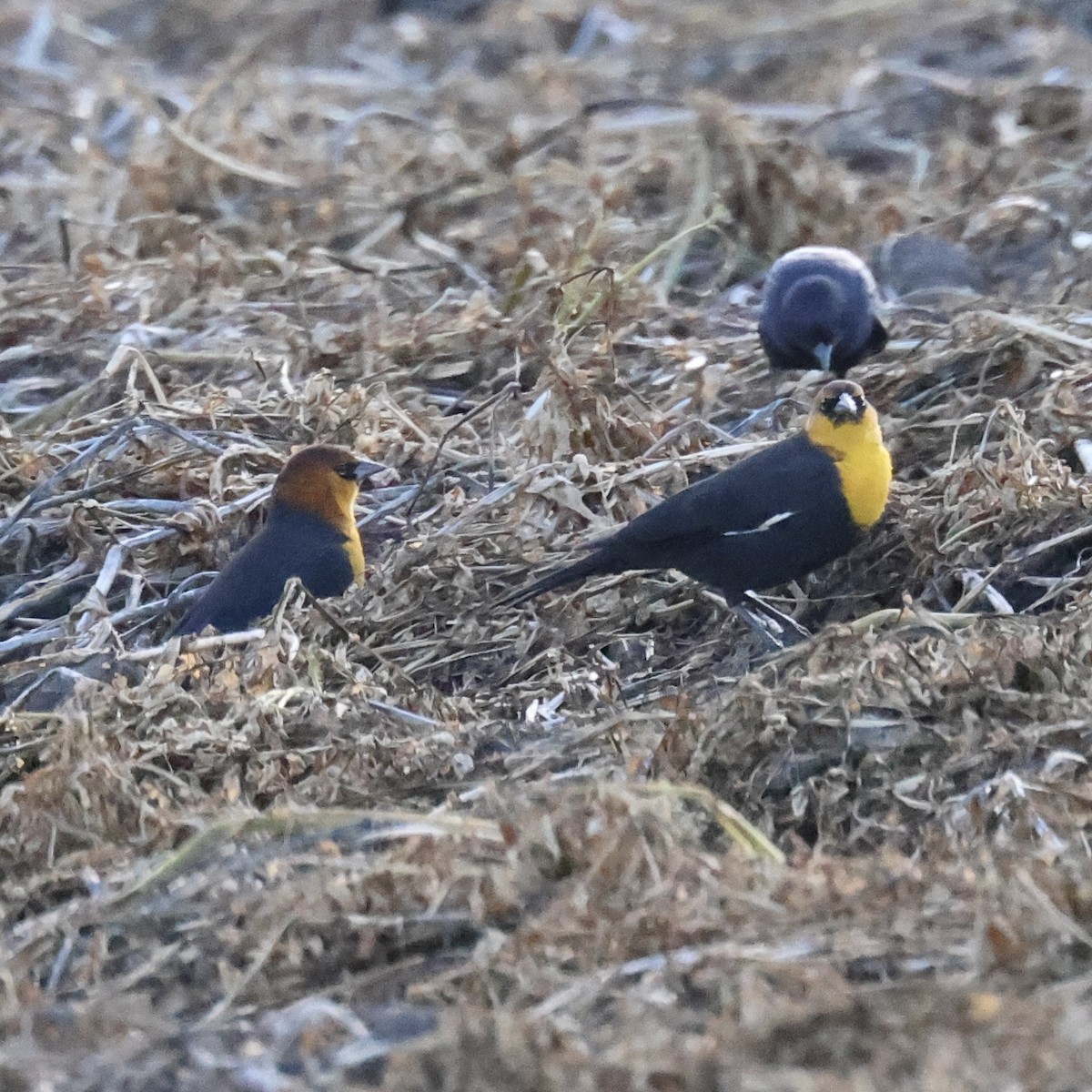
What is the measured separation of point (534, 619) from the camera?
5.59 m

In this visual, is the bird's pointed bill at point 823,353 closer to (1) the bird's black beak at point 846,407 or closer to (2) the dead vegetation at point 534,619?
(2) the dead vegetation at point 534,619

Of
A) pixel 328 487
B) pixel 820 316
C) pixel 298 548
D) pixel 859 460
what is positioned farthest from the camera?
pixel 820 316

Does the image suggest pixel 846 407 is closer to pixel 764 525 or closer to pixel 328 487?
pixel 764 525

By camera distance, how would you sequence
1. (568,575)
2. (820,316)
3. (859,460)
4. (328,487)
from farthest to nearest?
(820,316) < (328,487) < (859,460) < (568,575)

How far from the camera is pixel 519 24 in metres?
13.6

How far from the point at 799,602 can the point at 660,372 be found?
1.60 metres

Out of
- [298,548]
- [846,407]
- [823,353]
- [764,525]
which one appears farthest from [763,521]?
[823,353]

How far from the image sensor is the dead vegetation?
129 inches

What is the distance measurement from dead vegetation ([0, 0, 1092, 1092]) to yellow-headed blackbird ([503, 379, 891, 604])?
21cm

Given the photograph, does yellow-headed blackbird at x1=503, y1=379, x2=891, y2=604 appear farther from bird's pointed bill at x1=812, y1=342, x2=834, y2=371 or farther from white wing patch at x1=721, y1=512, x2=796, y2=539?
bird's pointed bill at x1=812, y1=342, x2=834, y2=371

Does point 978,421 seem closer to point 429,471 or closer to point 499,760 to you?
point 429,471

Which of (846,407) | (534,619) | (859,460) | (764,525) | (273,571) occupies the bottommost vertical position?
(534,619)

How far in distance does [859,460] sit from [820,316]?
1354mm

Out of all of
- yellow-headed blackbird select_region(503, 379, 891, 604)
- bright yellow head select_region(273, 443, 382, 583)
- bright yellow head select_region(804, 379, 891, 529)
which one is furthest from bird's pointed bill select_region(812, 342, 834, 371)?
bright yellow head select_region(273, 443, 382, 583)
